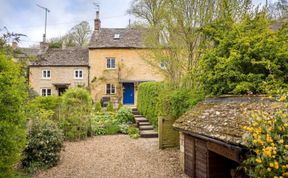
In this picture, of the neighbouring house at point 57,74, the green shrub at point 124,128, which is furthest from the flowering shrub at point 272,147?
the neighbouring house at point 57,74

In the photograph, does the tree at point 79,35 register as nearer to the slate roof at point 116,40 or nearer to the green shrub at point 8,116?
the slate roof at point 116,40

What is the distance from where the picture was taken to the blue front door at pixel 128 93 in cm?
2877

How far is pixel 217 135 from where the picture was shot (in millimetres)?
5043

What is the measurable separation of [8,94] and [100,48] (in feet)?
76.6

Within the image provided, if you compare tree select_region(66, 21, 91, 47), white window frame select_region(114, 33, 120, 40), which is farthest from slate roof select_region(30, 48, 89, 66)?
tree select_region(66, 21, 91, 47)

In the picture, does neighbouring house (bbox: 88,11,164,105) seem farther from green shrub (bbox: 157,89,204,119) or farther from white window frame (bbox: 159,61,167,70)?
green shrub (bbox: 157,89,204,119)

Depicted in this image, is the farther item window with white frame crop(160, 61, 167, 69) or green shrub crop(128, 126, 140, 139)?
green shrub crop(128, 126, 140, 139)

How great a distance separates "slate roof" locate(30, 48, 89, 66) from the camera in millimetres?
28516

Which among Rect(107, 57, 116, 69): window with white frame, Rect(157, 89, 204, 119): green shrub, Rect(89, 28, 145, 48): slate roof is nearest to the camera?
Rect(157, 89, 204, 119): green shrub

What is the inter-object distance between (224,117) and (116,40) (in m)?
24.2

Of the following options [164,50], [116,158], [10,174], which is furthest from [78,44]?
[10,174]

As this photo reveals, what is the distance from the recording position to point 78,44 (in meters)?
41.0

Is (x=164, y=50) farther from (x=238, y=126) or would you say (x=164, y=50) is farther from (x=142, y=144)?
(x=238, y=126)

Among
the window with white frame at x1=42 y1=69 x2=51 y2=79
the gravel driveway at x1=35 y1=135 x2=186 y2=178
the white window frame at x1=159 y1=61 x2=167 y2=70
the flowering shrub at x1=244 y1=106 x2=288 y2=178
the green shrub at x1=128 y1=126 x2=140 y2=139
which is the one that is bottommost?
the gravel driveway at x1=35 y1=135 x2=186 y2=178
